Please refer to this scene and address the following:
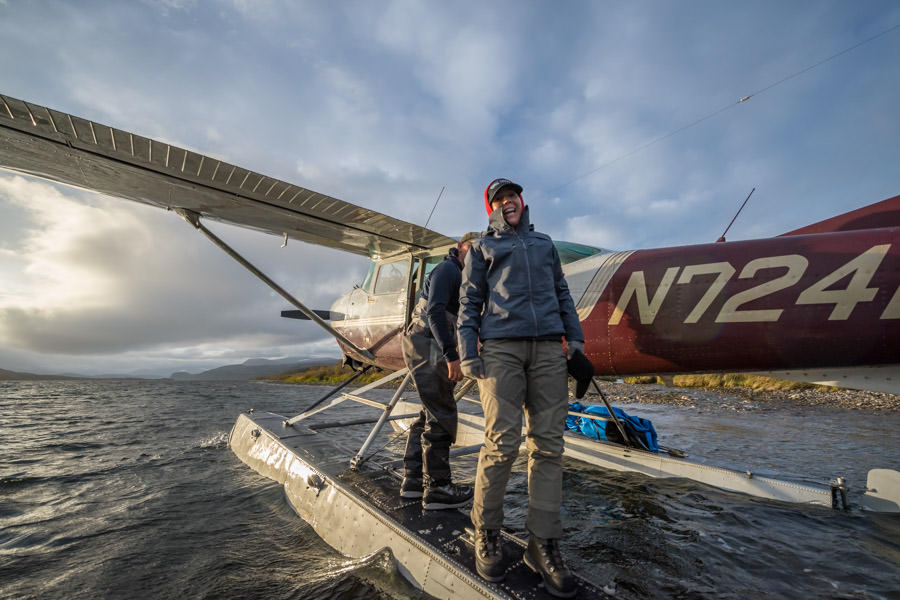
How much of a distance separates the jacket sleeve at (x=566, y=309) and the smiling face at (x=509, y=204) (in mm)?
330

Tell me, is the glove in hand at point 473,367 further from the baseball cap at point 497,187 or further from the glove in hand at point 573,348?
the baseball cap at point 497,187

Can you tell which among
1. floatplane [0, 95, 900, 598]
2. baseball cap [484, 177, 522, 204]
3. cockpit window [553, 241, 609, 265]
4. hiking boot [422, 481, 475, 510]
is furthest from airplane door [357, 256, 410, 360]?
baseball cap [484, 177, 522, 204]

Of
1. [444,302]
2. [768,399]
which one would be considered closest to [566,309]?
[444,302]

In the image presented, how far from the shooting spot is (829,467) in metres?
5.46

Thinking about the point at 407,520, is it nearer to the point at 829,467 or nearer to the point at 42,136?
the point at 42,136

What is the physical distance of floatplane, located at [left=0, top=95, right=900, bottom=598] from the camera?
2.70 m

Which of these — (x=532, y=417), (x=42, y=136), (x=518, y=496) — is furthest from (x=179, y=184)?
(x=518, y=496)

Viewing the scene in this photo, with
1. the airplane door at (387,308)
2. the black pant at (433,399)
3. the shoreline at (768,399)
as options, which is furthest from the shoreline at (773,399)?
the black pant at (433,399)

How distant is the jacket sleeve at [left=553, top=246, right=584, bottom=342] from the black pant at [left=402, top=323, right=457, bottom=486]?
3.72ft

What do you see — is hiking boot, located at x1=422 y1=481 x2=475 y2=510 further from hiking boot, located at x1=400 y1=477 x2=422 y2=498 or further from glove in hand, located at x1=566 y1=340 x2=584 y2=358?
glove in hand, located at x1=566 y1=340 x2=584 y2=358

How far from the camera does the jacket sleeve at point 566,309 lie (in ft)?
7.35

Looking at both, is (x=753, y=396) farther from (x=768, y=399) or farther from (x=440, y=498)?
(x=440, y=498)

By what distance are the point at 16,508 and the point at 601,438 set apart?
8059 millimetres

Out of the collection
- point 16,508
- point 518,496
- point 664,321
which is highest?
point 664,321
